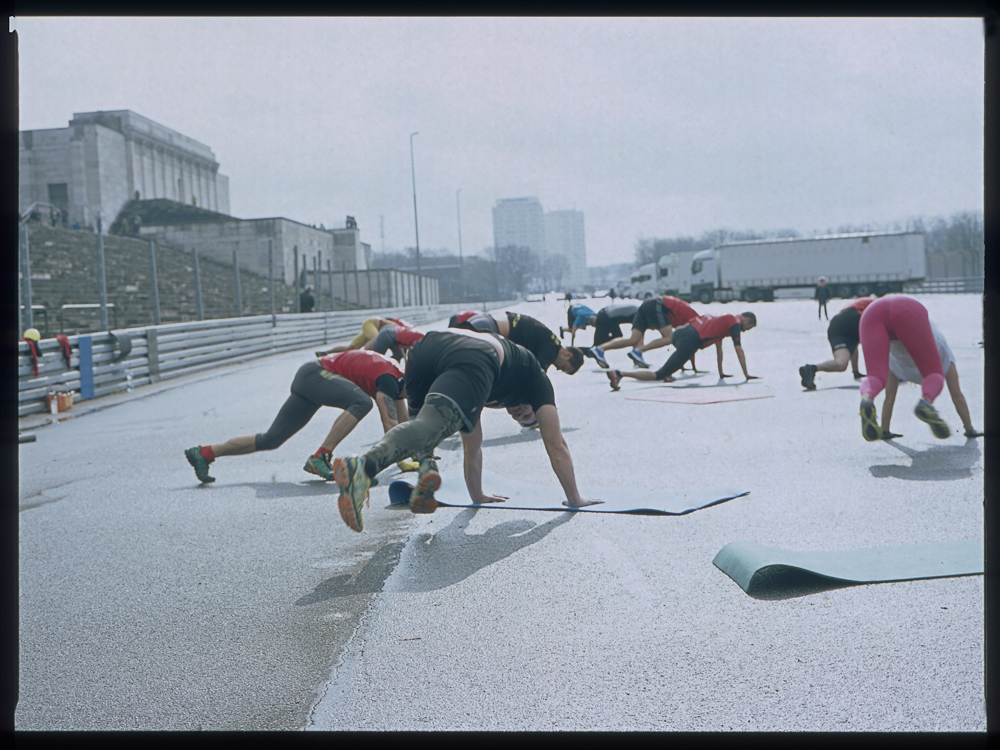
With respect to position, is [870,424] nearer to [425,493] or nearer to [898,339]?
[898,339]

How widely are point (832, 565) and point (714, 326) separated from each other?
942 cm

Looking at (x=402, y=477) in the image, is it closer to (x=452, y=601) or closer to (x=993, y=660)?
(x=452, y=601)

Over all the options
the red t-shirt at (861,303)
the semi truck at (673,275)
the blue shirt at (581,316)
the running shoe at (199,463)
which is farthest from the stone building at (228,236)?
the running shoe at (199,463)

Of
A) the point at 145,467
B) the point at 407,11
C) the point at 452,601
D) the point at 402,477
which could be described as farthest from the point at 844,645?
the point at 145,467

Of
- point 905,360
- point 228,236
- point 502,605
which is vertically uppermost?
point 228,236

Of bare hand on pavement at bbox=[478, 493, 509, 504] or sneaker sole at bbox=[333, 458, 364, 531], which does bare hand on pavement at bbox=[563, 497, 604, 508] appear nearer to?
bare hand on pavement at bbox=[478, 493, 509, 504]

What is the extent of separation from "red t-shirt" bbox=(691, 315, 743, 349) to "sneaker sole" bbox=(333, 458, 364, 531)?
964cm

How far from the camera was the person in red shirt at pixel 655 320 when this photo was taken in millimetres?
14687

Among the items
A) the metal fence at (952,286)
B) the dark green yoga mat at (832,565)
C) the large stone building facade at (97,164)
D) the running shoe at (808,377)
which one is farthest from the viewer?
the large stone building facade at (97,164)

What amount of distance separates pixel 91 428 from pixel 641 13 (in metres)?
10.6

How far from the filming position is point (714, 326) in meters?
13.7

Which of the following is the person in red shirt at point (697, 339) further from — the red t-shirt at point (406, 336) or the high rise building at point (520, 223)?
the high rise building at point (520, 223)

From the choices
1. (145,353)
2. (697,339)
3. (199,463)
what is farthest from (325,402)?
(145,353)

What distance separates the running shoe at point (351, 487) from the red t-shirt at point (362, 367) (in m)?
2.64
